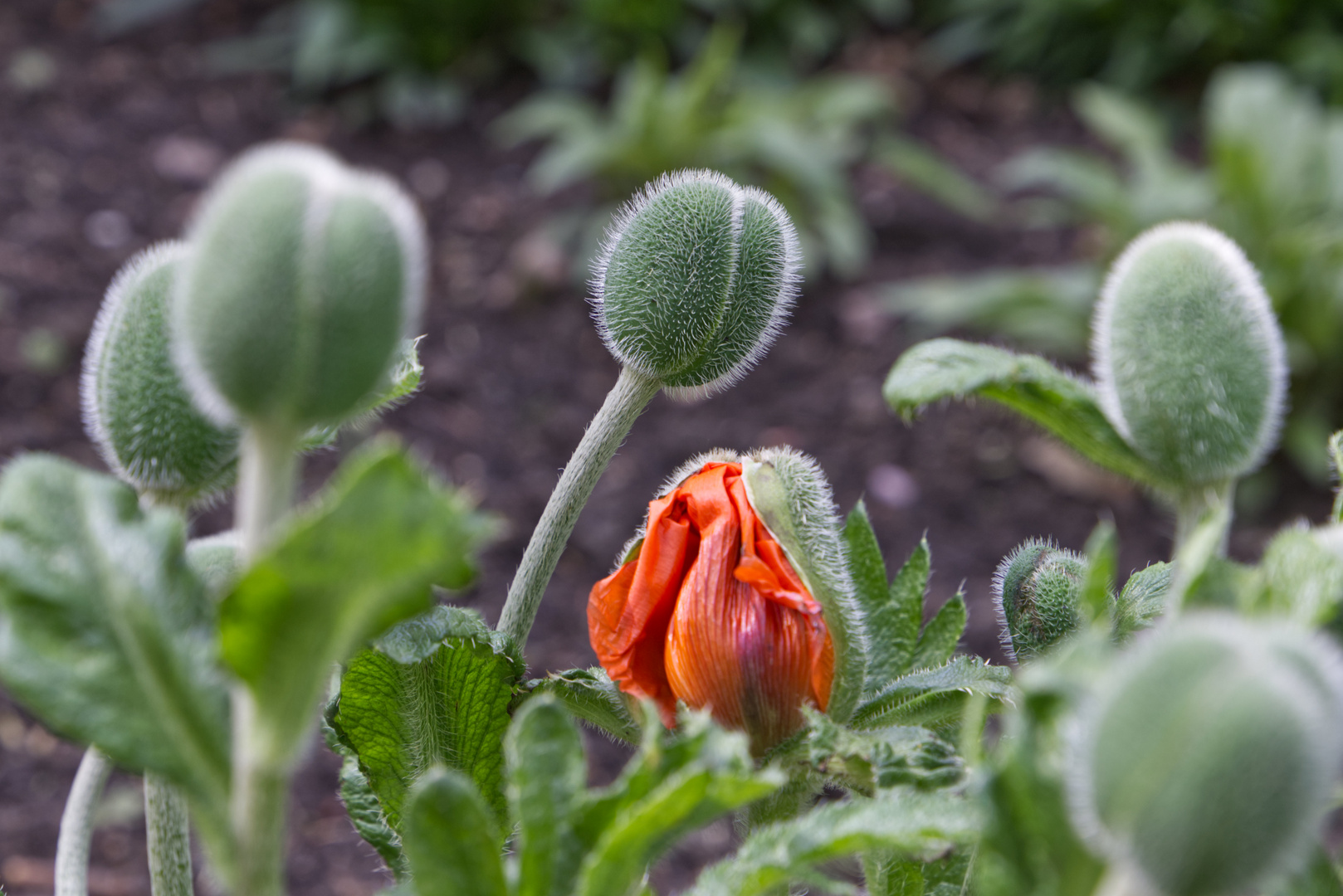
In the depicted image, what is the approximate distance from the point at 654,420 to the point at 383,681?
118 inches

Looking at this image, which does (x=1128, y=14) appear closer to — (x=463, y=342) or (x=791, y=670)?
(x=463, y=342)

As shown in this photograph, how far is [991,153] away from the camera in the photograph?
5.10 metres

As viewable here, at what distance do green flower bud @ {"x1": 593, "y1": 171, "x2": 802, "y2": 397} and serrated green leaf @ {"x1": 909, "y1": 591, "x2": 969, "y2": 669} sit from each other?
181 millimetres

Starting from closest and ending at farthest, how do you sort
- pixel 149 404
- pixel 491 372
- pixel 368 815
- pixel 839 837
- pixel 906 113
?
pixel 839 837
pixel 149 404
pixel 368 815
pixel 491 372
pixel 906 113

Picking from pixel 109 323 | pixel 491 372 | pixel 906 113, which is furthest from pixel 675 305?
pixel 906 113

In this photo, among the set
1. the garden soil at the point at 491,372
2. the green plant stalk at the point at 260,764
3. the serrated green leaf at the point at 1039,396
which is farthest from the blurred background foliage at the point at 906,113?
the green plant stalk at the point at 260,764

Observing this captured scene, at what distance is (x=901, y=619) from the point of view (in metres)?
0.77

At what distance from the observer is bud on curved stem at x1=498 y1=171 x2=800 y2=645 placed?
0.67 meters

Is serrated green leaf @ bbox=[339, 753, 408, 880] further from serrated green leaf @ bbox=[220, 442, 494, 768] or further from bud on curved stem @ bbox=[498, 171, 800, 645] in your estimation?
serrated green leaf @ bbox=[220, 442, 494, 768]

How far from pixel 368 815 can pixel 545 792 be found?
25 cm

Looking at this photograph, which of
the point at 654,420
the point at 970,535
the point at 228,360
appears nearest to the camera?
the point at 228,360

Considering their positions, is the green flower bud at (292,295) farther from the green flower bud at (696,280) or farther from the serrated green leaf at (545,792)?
the green flower bud at (696,280)

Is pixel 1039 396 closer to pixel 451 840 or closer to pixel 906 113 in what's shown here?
pixel 451 840

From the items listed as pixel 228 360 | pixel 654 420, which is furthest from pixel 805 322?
pixel 228 360
